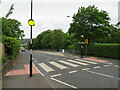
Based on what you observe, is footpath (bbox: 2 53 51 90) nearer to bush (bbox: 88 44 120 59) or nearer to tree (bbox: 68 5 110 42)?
bush (bbox: 88 44 120 59)

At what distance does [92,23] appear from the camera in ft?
70.9

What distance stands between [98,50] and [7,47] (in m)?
14.8

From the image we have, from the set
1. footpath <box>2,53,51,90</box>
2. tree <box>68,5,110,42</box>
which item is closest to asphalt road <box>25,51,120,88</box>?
footpath <box>2,53,51,90</box>

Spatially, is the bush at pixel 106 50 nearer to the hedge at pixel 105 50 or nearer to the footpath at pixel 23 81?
the hedge at pixel 105 50

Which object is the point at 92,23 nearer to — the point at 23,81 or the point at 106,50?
the point at 106,50

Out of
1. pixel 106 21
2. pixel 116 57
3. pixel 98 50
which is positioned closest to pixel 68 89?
pixel 116 57

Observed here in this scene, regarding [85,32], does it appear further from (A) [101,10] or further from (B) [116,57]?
(B) [116,57]

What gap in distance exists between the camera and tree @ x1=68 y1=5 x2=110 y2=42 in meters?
21.1

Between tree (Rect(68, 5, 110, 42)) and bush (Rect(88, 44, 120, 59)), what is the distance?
246 centimetres

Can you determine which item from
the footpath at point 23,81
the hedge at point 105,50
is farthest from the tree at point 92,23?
the footpath at point 23,81

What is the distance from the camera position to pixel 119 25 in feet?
53.4

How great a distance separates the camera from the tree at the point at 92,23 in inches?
832

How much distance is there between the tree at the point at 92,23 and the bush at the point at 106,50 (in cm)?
246

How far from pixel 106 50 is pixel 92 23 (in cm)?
632
